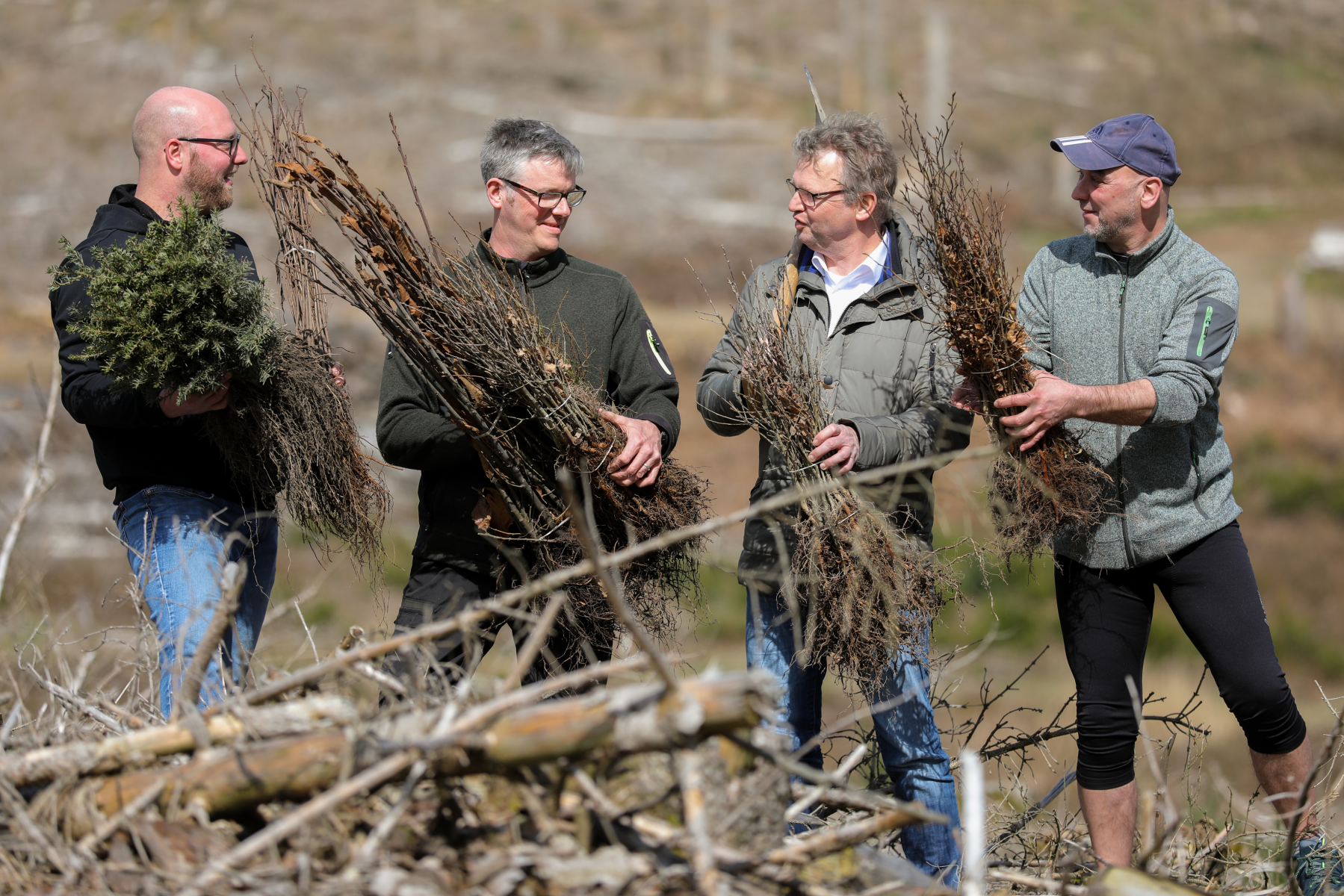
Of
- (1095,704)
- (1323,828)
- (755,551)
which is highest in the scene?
(755,551)

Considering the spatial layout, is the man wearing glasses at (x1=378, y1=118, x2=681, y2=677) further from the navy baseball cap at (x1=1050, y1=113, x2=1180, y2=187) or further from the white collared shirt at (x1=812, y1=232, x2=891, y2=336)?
the navy baseball cap at (x1=1050, y1=113, x2=1180, y2=187)

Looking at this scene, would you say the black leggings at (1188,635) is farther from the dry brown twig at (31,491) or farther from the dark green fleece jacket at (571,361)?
the dry brown twig at (31,491)

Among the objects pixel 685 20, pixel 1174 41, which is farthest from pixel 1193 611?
pixel 1174 41

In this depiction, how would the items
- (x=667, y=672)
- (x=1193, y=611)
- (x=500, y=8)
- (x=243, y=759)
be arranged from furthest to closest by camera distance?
(x=500, y=8), (x=1193, y=611), (x=243, y=759), (x=667, y=672)

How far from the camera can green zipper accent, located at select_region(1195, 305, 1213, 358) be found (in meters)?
2.42

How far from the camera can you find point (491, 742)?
5.31ft

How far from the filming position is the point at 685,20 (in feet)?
100.0

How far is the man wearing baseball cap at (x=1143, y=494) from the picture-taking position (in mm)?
2469

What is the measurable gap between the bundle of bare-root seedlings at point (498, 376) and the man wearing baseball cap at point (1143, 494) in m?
0.91

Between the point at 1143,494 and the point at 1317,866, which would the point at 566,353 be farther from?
the point at 1317,866

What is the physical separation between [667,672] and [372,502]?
61.5 inches

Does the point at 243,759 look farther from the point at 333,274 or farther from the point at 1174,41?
the point at 1174,41

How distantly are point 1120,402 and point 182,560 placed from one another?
214 cm

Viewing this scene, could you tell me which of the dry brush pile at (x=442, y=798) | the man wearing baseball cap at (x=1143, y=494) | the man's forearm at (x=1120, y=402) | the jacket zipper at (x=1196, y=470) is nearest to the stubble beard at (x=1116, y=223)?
the man wearing baseball cap at (x=1143, y=494)
